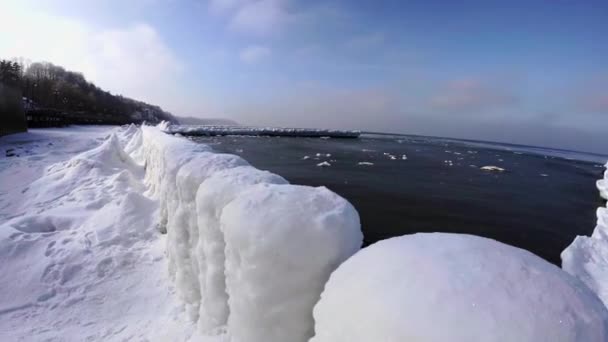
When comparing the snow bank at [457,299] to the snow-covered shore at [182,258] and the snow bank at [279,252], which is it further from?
the snow-covered shore at [182,258]

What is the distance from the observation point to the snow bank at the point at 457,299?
1.08m

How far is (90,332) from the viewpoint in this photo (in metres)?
3.19

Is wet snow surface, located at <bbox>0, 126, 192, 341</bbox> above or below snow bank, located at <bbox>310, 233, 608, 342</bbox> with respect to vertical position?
below

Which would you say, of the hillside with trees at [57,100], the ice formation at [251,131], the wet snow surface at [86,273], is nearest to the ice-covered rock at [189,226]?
the wet snow surface at [86,273]

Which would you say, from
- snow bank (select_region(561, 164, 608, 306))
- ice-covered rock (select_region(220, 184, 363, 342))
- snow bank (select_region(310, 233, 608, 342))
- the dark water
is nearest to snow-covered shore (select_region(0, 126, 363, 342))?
ice-covered rock (select_region(220, 184, 363, 342))

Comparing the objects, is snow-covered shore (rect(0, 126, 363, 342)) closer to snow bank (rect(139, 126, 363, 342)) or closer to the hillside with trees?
snow bank (rect(139, 126, 363, 342))

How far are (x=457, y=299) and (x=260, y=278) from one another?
3.97ft

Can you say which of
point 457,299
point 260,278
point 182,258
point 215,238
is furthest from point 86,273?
point 457,299

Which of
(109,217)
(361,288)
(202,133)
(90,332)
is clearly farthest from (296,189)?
(202,133)

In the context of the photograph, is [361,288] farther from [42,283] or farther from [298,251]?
[42,283]

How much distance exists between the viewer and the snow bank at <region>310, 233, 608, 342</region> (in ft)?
3.55

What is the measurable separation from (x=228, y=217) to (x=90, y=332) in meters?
2.44

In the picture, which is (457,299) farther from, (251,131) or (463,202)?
(251,131)

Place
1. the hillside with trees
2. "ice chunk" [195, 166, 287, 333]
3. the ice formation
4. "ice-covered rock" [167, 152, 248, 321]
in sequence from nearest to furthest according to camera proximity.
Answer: "ice chunk" [195, 166, 287, 333], "ice-covered rock" [167, 152, 248, 321], the hillside with trees, the ice formation
